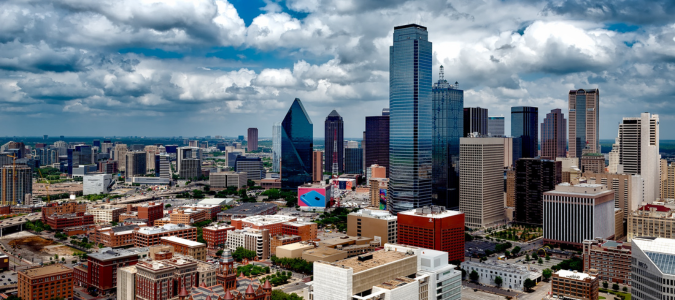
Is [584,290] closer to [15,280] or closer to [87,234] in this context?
[15,280]

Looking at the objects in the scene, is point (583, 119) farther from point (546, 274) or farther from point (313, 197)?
point (546, 274)

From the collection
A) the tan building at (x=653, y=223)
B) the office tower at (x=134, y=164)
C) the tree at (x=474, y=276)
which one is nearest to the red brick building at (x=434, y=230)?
the tree at (x=474, y=276)

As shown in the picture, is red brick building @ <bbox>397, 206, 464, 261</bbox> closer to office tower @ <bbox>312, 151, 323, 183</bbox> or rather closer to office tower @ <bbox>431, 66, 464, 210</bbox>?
office tower @ <bbox>431, 66, 464, 210</bbox>

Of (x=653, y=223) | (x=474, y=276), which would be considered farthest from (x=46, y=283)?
(x=653, y=223)

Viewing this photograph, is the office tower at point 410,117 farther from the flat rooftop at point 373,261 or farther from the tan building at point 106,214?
the tan building at point 106,214

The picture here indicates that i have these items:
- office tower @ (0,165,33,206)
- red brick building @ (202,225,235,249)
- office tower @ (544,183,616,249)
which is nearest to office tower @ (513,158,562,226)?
office tower @ (544,183,616,249)
